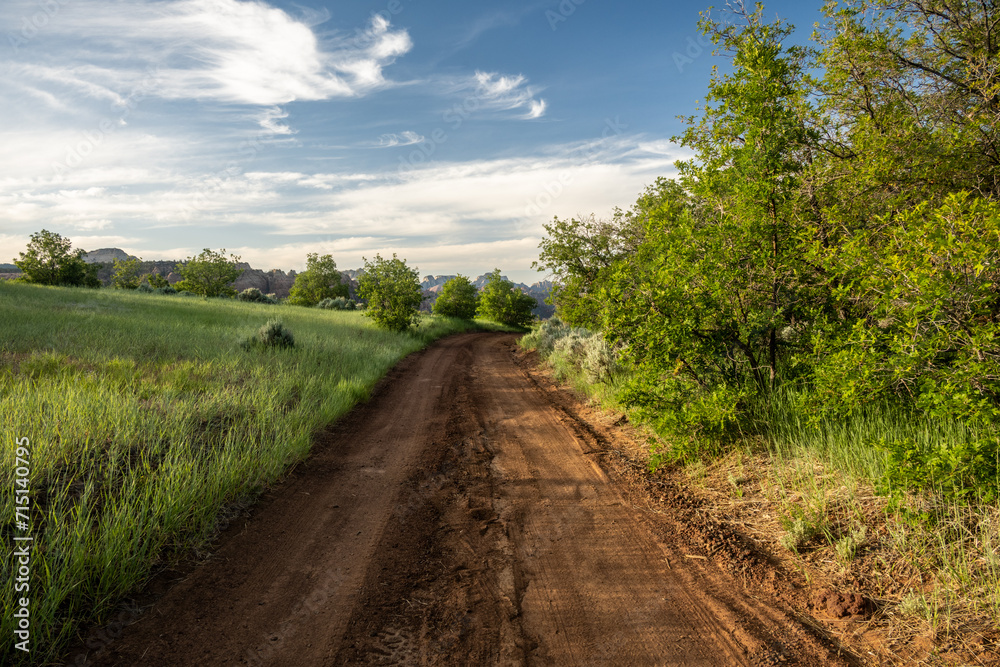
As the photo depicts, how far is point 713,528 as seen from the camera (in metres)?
4.27

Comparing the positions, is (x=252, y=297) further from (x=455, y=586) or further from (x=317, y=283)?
(x=455, y=586)

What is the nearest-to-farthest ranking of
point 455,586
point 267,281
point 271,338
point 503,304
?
point 455,586 < point 271,338 < point 503,304 < point 267,281

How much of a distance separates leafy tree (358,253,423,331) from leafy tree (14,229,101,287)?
55245mm

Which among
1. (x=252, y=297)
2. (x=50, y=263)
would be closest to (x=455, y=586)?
(x=252, y=297)

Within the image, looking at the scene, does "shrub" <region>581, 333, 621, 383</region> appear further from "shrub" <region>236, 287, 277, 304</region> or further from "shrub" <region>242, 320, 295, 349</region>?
"shrub" <region>236, 287, 277, 304</region>

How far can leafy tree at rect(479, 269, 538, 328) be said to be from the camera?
54.1m

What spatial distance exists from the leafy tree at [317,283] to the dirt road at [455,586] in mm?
76146

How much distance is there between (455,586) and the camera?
342 cm

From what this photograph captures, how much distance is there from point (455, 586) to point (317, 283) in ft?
262

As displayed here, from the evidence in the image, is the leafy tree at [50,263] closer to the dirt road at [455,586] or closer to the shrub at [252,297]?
the shrub at [252,297]

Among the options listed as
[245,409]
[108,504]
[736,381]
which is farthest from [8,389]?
[736,381]

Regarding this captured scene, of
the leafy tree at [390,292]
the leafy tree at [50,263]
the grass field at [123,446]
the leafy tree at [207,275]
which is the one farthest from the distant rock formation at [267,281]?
the grass field at [123,446]

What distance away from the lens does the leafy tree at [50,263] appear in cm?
5197

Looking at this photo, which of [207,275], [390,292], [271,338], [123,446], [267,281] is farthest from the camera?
[267,281]
